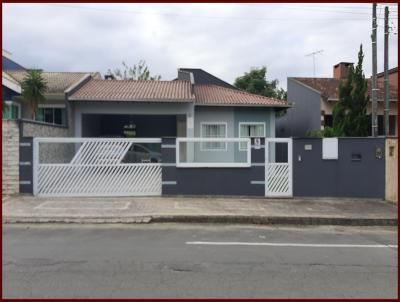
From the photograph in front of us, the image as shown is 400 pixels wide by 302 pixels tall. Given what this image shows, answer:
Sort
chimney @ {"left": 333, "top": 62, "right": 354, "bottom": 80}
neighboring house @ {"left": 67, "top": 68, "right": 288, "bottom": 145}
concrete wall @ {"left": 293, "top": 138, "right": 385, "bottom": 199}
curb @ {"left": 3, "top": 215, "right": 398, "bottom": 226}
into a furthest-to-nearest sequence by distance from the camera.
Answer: chimney @ {"left": 333, "top": 62, "right": 354, "bottom": 80} < neighboring house @ {"left": 67, "top": 68, "right": 288, "bottom": 145} < concrete wall @ {"left": 293, "top": 138, "right": 385, "bottom": 199} < curb @ {"left": 3, "top": 215, "right": 398, "bottom": 226}

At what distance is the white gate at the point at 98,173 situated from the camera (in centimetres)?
1215

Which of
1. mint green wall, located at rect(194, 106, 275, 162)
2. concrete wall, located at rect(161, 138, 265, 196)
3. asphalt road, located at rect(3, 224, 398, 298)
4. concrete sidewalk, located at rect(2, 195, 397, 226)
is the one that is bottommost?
asphalt road, located at rect(3, 224, 398, 298)

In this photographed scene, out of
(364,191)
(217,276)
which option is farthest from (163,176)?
(217,276)

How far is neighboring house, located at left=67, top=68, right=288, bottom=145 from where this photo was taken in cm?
1894

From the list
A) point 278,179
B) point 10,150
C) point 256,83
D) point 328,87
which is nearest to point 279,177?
point 278,179

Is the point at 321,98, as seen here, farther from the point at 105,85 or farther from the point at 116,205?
the point at 116,205

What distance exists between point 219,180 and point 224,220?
2.88m

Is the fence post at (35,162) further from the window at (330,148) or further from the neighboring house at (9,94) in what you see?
the window at (330,148)

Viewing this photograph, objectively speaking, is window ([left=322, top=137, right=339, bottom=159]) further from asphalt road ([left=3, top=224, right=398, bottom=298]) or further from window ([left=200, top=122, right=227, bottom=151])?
window ([left=200, top=122, right=227, bottom=151])

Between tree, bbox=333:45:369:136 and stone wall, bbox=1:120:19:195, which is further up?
tree, bbox=333:45:369:136

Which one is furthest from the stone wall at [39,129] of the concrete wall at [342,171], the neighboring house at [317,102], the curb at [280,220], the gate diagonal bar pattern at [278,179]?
the neighboring house at [317,102]

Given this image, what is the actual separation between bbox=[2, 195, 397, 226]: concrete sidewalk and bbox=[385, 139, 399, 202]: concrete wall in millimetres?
475

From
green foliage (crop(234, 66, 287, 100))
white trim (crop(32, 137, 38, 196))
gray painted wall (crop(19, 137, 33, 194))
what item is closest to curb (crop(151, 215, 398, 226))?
white trim (crop(32, 137, 38, 196))

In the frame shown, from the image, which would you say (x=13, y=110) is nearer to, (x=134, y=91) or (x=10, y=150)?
(x=134, y=91)
